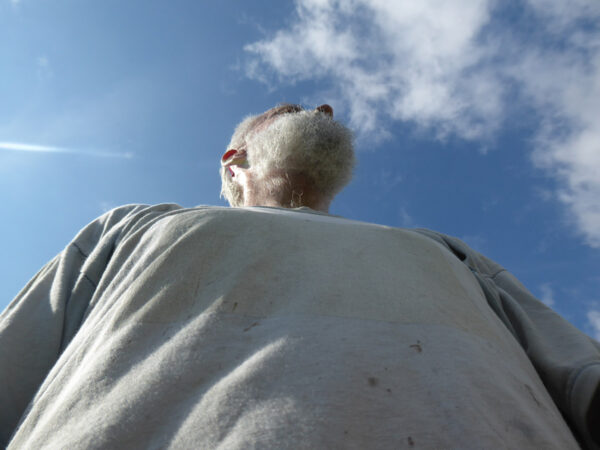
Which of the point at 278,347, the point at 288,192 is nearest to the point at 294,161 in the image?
the point at 288,192

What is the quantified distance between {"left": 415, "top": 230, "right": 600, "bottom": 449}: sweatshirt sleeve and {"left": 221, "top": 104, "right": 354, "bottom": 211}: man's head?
0.70m

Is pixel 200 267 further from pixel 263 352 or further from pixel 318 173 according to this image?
pixel 318 173

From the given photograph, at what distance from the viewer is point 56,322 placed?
143 cm

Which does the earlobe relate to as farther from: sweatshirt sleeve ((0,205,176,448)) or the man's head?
sweatshirt sleeve ((0,205,176,448))

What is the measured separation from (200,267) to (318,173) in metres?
1.33

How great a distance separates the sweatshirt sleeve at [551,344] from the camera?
123 cm

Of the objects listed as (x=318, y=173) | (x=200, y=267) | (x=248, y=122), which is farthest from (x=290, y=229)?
(x=248, y=122)

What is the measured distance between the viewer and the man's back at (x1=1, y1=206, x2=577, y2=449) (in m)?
0.85

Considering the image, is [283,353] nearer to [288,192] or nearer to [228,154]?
[288,192]

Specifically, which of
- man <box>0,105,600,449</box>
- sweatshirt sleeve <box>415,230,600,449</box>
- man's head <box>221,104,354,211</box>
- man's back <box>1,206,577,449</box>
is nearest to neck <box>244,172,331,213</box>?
man's head <box>221,104,354,211</box>

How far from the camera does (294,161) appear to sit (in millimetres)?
2447

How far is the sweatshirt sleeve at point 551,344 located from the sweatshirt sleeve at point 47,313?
4.05ft

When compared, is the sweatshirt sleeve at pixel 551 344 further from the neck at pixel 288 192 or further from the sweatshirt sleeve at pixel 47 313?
the sweatshirt sleeve at pixel 47 313

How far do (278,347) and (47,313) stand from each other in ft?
2.82
